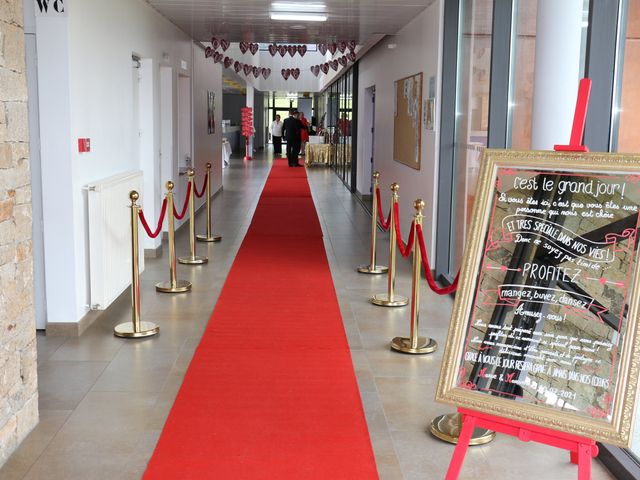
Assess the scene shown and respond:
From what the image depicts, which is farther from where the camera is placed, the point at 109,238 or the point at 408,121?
the point at 408,121

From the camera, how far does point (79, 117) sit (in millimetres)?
5582

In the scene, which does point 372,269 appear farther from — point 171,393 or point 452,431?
point 452,431

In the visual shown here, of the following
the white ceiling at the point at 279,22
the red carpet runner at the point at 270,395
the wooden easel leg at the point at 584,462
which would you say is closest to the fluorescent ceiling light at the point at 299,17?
the white ceiling at the point at 279,22

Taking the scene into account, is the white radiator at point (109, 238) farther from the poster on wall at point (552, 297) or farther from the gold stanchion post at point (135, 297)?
the poster on wall at point (552, 297)

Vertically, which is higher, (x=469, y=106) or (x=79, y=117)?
(x=469, y=106)

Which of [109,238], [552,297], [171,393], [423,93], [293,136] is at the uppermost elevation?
[423,93]

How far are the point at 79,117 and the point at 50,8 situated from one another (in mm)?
761

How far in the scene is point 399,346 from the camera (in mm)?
5320

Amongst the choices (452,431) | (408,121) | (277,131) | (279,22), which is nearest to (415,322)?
(452,431)

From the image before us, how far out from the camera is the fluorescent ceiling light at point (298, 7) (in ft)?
26.1

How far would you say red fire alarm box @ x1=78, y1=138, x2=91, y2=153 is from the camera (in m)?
5.59

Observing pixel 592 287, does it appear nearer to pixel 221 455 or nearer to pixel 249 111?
pixel 221 455

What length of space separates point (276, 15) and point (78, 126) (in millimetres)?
3840

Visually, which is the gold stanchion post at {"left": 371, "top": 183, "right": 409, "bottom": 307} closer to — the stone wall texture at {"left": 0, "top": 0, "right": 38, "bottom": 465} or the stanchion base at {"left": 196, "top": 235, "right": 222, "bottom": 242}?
the stone wall texture at {"left": 0, "top": 0, "right": 38, "bottom": 465}
